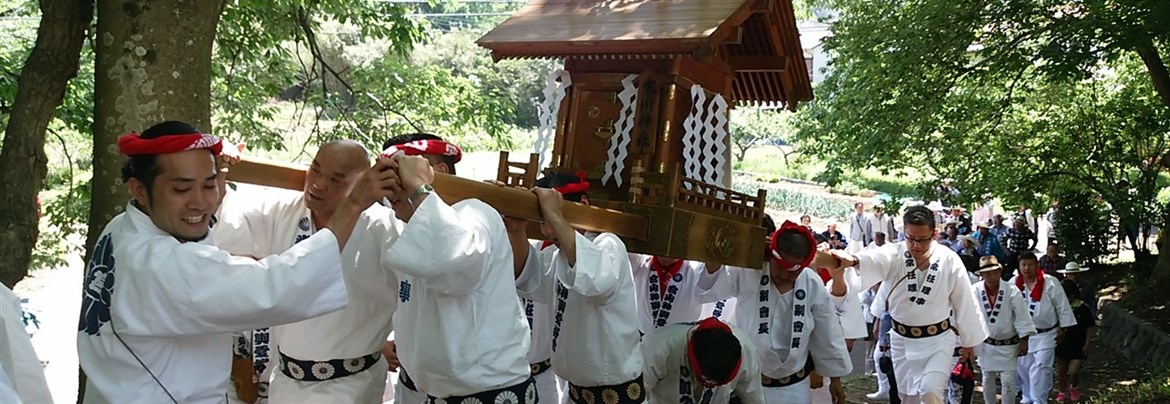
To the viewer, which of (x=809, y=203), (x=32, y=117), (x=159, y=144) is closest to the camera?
(x=159, y=144)

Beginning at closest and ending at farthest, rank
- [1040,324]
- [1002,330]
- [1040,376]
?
[1002,330] < [1040,376] < [1040,324]

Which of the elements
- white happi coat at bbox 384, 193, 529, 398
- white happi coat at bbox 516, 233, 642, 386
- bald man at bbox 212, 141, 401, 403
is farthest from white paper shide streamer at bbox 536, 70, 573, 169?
white happi coat at bbox 384, 193, 529, 398

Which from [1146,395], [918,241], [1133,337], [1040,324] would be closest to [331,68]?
[918,241]

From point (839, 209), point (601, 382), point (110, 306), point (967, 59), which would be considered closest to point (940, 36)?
point (967, 59)

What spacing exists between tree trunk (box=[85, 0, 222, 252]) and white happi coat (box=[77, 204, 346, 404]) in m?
0.91

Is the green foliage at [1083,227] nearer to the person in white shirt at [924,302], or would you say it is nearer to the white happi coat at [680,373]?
the person in white shirt at [924,302]

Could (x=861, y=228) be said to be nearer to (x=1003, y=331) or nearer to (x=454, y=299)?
(x=1003, y=331)

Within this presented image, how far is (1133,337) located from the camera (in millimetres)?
11516

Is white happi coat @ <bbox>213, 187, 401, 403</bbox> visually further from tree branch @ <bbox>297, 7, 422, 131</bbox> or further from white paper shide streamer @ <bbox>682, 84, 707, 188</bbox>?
tree branch @ <bbox>297, 7, 422, 131</bbox>

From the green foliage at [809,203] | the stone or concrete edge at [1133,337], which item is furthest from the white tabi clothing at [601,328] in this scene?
the green foliage at [809,203]

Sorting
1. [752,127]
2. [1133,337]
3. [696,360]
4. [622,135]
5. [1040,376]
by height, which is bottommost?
[1040,376]

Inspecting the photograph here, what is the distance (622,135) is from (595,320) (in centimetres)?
114

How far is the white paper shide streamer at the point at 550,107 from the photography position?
5.11 meters

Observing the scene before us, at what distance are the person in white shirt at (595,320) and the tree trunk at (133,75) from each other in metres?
1.52
